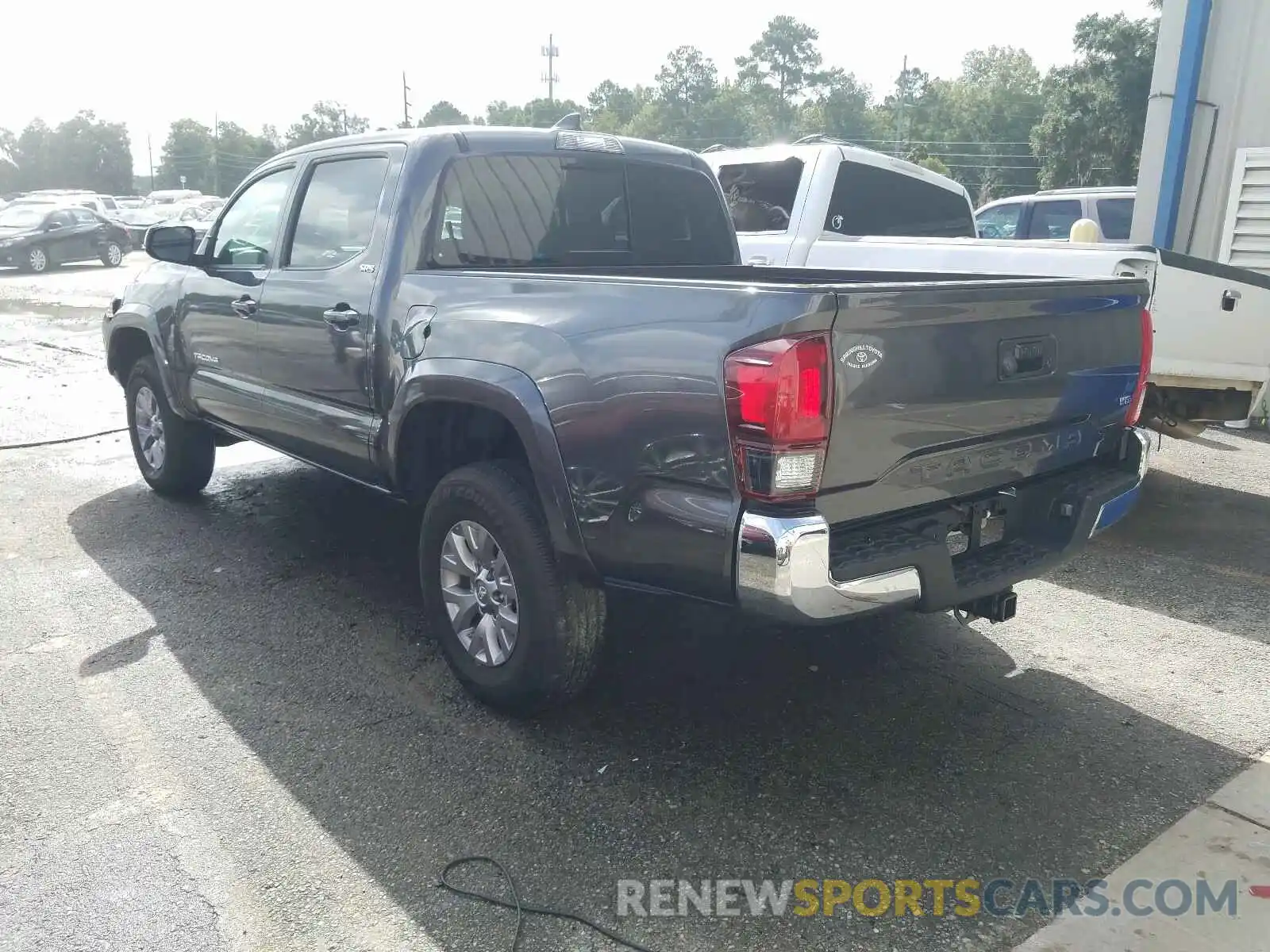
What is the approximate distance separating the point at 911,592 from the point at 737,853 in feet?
2.80

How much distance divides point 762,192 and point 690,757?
16.4 ft

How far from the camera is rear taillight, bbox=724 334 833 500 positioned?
8.53ft

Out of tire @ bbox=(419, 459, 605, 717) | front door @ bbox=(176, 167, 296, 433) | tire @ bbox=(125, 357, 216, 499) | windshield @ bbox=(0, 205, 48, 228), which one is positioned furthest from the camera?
windshield @ bbox=(0, 205, 48, 228)

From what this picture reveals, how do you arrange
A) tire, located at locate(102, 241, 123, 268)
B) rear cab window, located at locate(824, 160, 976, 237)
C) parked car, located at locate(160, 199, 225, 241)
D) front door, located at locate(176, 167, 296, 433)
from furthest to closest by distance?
parked car, located at locate(160, 199, 225, 241), tire, located at locate(102, 241, 123, 268), rear cab window, located at locate(824, 160, 976, 237), front door, located at locate(176, 167, 296, 433)

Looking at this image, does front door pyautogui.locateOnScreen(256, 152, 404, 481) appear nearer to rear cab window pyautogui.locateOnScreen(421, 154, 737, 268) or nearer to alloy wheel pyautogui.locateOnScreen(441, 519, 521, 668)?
rear cab window pyautogui.locateOnScreen(421, 154, 737, 268)

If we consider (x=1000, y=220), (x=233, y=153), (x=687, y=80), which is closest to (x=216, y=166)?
(x=233, y=153)

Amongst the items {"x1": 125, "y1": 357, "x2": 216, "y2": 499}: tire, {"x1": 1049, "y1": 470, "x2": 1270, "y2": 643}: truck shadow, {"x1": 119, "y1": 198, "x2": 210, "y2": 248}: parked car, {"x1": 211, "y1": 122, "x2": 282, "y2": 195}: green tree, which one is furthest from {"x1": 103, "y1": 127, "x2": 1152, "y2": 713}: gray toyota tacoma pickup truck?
{"x1": 211, "y1": 122, "x2": 282, "y2": 195}: green tree

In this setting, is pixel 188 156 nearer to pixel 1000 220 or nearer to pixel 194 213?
pixel 194 213

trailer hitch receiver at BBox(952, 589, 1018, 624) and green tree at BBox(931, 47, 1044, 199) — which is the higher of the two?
green tree at BBox(931, 47, 1044, 199)

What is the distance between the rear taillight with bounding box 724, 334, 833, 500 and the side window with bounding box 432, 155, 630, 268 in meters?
1.70

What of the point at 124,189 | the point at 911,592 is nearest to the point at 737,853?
the point at 911,592

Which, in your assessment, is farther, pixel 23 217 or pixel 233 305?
pixel 23 217

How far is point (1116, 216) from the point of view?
10.7 m

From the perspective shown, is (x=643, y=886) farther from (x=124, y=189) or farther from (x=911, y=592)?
(x=124, y=189)
